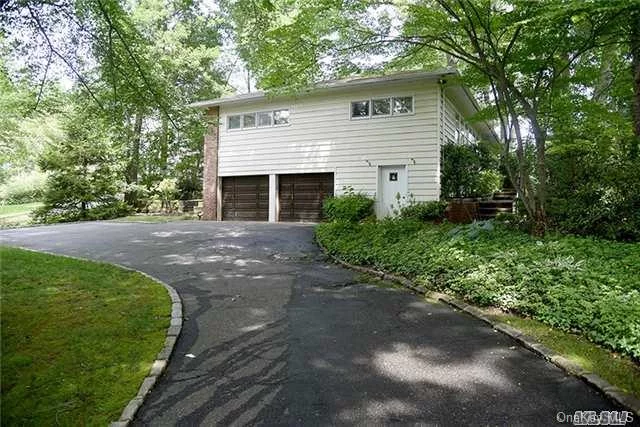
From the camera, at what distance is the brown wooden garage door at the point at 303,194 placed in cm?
1538

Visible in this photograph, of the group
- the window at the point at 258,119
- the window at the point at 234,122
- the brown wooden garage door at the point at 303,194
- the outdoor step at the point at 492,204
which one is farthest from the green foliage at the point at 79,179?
the outdoor step at the point at 492,204

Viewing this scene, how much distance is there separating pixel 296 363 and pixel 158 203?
66.5 ft

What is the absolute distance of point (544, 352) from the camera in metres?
3.84

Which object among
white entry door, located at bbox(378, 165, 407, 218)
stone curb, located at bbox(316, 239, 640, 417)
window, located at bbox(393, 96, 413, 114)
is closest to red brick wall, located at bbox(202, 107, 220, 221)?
white entry door, located at bbox(378, 165, 407, 218)

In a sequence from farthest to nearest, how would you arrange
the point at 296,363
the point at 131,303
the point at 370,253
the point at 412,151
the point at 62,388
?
1. the point at 412,151
2. the point at 370,253
3. the point at 131,303
4. the point at 296,363
5. the point at 62,388

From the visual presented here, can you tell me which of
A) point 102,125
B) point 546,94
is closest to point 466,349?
point 546,94

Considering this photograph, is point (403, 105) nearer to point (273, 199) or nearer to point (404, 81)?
point (404, 81)

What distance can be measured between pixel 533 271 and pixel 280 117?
12.4 m

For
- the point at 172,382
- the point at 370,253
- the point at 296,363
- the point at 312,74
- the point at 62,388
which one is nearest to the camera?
the point at 62,388

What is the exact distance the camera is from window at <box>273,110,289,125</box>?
15.8 meters

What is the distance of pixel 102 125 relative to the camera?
26.5 ft

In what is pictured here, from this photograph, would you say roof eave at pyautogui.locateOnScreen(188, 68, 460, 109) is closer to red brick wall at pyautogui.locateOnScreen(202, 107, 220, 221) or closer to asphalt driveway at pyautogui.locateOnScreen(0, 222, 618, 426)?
red brick wall at pyautogui.locateOnScreen(202, 107, 220, 221)

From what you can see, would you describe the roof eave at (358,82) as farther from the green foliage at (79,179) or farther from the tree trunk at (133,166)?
the tree trunk at (133,166)

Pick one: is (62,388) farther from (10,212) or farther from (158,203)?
(10,212)
